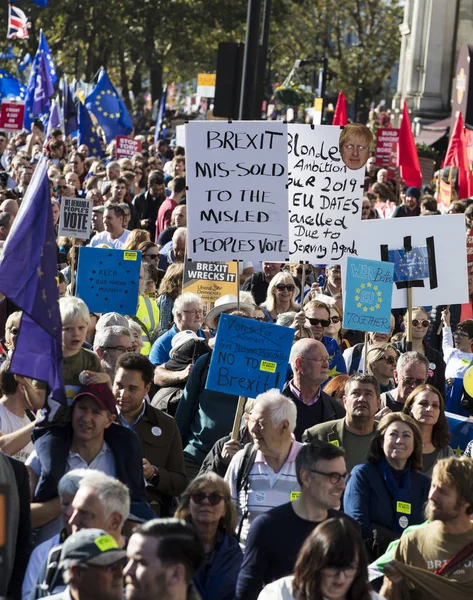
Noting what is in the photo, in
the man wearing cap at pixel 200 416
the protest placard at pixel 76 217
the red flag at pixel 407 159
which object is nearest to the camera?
the man wearing cap at pixel 200 416

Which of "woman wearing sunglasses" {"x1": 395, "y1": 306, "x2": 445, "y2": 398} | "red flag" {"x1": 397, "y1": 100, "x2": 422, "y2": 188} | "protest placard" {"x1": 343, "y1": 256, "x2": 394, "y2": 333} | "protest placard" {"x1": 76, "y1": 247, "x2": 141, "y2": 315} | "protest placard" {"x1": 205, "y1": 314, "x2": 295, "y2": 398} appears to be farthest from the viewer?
"red flag" {"x1": 397, "y1": 100, "x2": 422, "y2": 188}

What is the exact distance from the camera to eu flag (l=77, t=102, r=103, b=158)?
78.6 ft

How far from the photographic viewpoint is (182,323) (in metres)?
8.71

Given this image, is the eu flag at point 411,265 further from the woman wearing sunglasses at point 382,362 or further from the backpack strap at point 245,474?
the backpack strap at point 245,474

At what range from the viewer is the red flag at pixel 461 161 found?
19.3 metres

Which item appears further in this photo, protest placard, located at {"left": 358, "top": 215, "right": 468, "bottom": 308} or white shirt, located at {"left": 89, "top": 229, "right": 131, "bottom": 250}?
white shirt, located at {"left": 89, "top": 229, "right": 131, "bottom": 250}

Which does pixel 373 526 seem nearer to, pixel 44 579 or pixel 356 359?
pixel 44 579

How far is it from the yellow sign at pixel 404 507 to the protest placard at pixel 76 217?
20.0 ft

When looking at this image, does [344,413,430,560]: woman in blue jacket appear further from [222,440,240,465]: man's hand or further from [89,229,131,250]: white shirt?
[89,229,131,250]: white shirt

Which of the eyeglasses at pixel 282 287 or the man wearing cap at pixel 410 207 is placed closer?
the eyeglasses at pixel 282 287

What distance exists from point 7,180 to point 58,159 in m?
4.34

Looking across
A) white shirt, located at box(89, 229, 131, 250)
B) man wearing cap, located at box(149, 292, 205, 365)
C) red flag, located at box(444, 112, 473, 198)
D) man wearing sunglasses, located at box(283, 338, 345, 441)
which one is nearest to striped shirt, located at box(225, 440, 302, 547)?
man wearing sunglasses, located at box(283, 338, 345, 441)

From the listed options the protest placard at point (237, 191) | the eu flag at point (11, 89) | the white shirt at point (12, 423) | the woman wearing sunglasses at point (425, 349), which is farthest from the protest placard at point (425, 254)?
the eu flag at point (11, 89)

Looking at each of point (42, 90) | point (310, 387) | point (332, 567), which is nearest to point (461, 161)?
point (42, 90)
